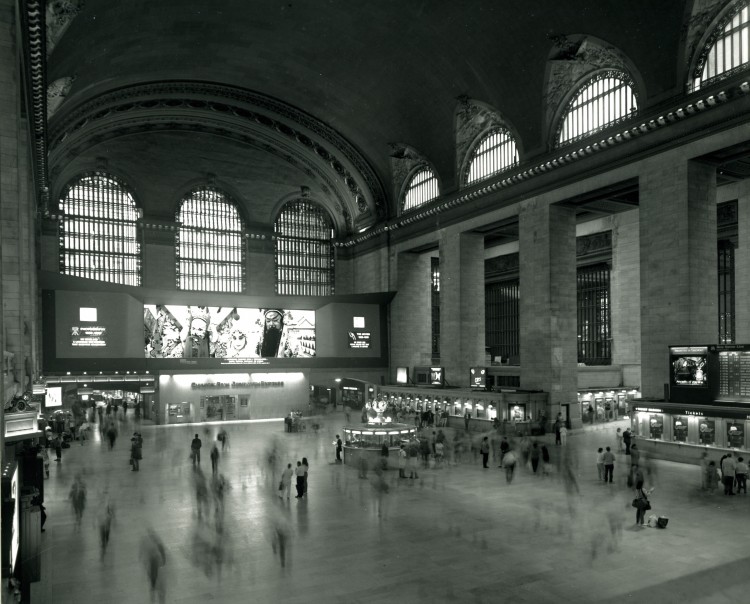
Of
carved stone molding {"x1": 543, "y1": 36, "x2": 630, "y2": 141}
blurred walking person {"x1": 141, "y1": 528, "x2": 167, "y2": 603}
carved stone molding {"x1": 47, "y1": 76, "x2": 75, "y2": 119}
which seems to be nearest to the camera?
blurred walking person {"x1": 141, "y1": 528, "x2": 167, "y2": 603}

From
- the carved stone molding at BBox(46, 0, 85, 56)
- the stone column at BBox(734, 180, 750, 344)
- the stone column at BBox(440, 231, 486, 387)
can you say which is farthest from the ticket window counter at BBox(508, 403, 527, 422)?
the carved stone molding at BBox(46, 0, 85, 56)

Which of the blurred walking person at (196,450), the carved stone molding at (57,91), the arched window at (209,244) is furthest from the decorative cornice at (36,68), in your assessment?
the arched window at (209,244)

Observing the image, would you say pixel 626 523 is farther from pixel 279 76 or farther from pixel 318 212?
pixel 318 212

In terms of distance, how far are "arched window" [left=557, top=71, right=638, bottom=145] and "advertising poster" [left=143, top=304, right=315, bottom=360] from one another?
17.4 metres

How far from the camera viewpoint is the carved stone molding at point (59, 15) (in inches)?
723

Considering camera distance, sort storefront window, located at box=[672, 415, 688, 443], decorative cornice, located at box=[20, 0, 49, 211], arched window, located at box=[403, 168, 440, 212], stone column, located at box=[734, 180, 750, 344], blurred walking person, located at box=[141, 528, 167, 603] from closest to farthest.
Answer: blurred walking person, located at box=[141, 528, 167, 603]
decorative cornice, located at box=[20, 0, 49, 211]
storefront window, located at box=[672, 415, 688, 443]
stone column, located at box=[734, 180, 750, 344]
arched window, located at box=[403, 168, 440, 212]

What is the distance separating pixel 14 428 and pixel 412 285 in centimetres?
3018

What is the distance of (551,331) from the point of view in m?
26.6

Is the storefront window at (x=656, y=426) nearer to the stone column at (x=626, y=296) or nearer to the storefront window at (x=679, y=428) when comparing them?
the storefront window at (x=679, y=428)

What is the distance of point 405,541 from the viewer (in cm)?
1077

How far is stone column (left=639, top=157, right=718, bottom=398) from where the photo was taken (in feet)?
67.7

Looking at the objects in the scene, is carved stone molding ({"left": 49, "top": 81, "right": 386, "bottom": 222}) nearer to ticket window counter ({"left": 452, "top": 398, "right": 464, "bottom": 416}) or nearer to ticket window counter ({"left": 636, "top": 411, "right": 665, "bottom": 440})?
ticket window counter ({"left": 452, "top": 398, "right": 464, "bottom": 416})

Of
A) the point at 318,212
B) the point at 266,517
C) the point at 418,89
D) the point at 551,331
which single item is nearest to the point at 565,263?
the point at 551,331

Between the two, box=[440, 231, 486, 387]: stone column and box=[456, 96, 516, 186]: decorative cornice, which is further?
box=[440, 231, 486, 387]: stone column
